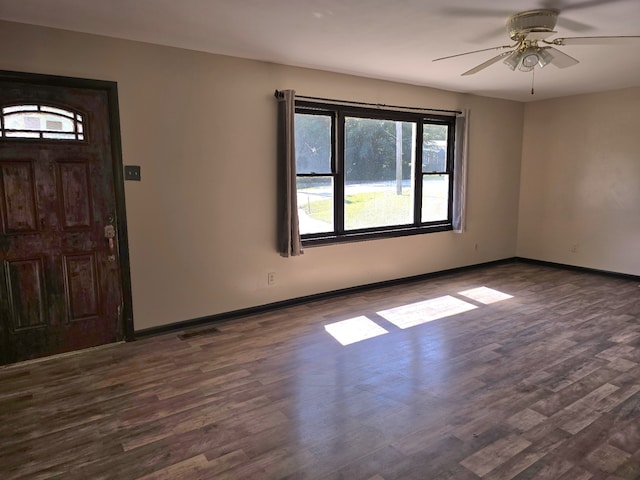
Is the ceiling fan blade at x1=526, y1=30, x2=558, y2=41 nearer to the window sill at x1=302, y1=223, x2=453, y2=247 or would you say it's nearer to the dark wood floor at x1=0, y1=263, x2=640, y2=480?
the dark wood floor at x1=0, y1=263, x2=640, y2=480

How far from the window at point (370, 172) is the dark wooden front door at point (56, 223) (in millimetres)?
1926

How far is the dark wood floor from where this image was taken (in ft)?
7.11

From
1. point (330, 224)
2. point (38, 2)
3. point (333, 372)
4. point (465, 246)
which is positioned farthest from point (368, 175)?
point (38, 2)

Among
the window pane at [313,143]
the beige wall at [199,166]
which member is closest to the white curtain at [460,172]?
the beige wall at [199,166]

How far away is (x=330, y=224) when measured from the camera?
16.4 feet

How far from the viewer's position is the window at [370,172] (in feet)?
15.5

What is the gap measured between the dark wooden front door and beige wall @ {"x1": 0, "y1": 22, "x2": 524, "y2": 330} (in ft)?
0.58

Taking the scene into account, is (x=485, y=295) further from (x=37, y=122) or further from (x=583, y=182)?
(x=37, y=122)

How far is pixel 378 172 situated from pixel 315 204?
99 centimetres

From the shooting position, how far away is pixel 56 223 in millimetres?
3352

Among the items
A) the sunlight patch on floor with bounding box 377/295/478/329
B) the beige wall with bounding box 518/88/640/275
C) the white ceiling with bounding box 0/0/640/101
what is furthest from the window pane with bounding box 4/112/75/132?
the beige wall with bounding box 518/88/640/275

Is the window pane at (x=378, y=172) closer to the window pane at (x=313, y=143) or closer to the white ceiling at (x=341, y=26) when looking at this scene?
the window pane at (x=313, y=143)

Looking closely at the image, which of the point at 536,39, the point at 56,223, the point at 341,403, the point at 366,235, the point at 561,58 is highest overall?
the point at 536,39

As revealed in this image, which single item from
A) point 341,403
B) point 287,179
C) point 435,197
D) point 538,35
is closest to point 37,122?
point 287,179
